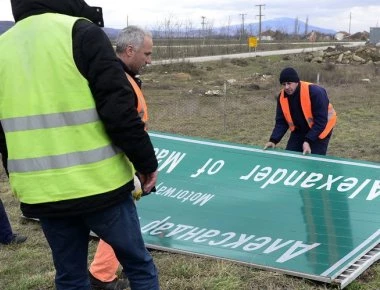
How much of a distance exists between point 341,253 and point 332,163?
5.46ft

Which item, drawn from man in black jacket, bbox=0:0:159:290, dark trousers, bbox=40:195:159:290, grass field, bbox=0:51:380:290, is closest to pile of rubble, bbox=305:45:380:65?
grass field, bbox=0:51:380:290

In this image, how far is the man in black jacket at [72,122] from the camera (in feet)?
7.51

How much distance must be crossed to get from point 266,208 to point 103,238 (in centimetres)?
255

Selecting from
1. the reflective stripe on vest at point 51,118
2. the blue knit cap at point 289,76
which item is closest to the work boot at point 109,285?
the reflective stripe on vest at point 51,118

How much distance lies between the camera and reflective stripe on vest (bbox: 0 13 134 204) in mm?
2314

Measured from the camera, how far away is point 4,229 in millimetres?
4859

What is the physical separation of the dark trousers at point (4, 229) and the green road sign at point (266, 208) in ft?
4.03

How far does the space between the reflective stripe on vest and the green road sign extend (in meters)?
1.97

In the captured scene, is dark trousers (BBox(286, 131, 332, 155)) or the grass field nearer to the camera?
the grass field

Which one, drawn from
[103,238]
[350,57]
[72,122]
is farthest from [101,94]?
[350,57]

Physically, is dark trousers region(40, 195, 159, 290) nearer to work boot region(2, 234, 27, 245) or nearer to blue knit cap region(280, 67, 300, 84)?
work boot region(2, 234, 27, 245)

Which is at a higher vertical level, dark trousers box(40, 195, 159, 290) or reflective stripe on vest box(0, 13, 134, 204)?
reflective stripe on vest box(0, 13, 134, 204)

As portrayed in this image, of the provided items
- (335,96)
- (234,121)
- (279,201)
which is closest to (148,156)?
(279,201)

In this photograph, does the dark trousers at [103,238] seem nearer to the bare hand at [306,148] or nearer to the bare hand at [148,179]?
the bare hand at [148,179]
